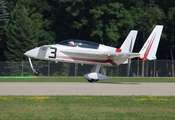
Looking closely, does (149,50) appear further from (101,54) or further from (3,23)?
(3,23)

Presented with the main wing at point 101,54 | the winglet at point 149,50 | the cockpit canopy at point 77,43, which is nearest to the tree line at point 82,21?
the cockpit canopy at point 77,43

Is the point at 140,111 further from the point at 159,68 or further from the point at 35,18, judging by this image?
the point at 35,18

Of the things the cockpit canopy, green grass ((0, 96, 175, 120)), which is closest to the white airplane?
the cockpit canopy

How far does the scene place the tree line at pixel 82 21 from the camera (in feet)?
200

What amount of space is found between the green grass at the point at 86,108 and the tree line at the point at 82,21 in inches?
1560

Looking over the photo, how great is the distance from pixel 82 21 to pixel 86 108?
162ft

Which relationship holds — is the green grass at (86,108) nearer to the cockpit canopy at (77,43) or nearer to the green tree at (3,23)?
the cockpit canopy at (77,43)

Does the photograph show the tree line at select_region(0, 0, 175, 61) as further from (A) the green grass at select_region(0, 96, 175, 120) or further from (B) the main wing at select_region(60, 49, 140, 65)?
(A) the green grass at select_region(0, 96, 175, 120)

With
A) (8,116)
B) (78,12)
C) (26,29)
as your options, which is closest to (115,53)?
(8,116)

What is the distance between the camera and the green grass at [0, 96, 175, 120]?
607 inches

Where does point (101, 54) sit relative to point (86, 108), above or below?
above

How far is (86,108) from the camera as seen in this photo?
1738 centimetres

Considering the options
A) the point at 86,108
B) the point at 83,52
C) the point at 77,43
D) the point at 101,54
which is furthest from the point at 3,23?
the point at 86,108

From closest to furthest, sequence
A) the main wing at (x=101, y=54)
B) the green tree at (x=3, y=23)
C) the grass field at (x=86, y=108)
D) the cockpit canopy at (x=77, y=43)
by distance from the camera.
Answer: the grass field at (x=86, y=108), the main wing at (x=101, y=54), the cockpit canopy at (x=77, y=43), the green tree at (x=3, y=23)
